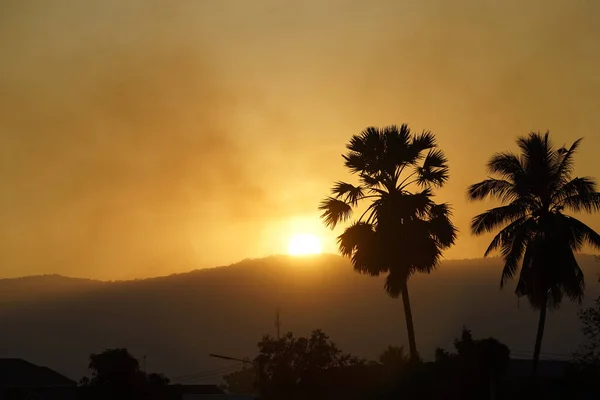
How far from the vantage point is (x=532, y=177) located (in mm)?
42250

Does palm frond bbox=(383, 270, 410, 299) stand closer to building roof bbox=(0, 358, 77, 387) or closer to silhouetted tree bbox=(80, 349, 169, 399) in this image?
silhouetted tree bbox=(80, 349, 169, 399)

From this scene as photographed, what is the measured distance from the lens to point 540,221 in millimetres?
41625

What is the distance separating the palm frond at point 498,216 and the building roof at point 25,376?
64.9 meters

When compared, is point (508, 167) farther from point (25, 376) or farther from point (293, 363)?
point (25, 376)

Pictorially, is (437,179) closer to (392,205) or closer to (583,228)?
(392,205)

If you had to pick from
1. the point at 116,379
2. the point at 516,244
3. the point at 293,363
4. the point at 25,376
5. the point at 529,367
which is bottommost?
the point at 529,367

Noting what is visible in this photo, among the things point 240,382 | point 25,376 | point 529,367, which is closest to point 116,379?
point 529,367

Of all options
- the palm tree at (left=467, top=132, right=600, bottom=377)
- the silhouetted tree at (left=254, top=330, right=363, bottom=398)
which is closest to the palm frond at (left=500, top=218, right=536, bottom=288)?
the palm tree at (left=467, top=132, right=600, bottom=377)

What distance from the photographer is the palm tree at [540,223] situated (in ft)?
133

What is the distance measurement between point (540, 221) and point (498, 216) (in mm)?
2238

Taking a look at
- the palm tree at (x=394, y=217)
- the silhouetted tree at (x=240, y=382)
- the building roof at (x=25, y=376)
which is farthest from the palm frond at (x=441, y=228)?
the silhouetted tree at (x=240, y=382)

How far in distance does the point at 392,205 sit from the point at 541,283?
8580 millimetres

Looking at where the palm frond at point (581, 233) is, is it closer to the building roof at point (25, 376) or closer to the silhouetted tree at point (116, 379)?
the silhouetted tree at point (116, 379)

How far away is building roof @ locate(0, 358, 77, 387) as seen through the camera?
9388cm
